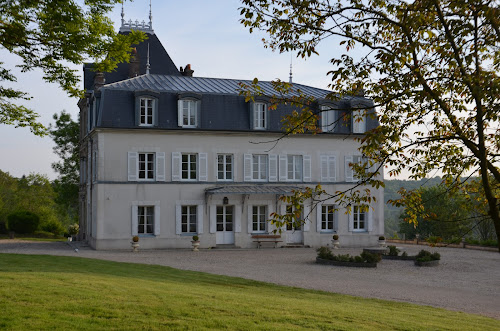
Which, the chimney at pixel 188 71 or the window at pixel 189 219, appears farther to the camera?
the chimney at pixel 188 71

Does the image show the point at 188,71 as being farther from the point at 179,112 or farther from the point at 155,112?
the point at 155,112

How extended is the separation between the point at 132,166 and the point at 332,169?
10.5 meters

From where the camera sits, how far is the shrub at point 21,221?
3581 cm

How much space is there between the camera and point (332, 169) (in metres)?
31.0

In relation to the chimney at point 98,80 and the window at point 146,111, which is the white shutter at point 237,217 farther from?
the chimney at point 98,80

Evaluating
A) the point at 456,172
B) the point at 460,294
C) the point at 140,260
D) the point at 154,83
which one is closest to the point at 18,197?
the point at 154,83

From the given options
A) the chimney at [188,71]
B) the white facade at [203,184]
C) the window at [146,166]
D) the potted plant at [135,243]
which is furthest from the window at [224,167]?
the chimney at [188,71]

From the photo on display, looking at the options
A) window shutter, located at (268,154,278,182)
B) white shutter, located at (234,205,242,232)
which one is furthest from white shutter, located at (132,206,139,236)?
window shutter, located at (268,154,278,182)

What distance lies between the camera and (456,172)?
25.2 feet

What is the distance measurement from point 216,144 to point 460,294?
16.1 meters

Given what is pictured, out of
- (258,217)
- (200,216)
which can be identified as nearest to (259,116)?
(258,217)

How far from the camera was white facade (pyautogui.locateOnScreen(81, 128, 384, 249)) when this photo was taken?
27.2 metres

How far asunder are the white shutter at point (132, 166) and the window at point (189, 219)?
2.90 metres

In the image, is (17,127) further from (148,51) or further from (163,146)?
(148,51)
